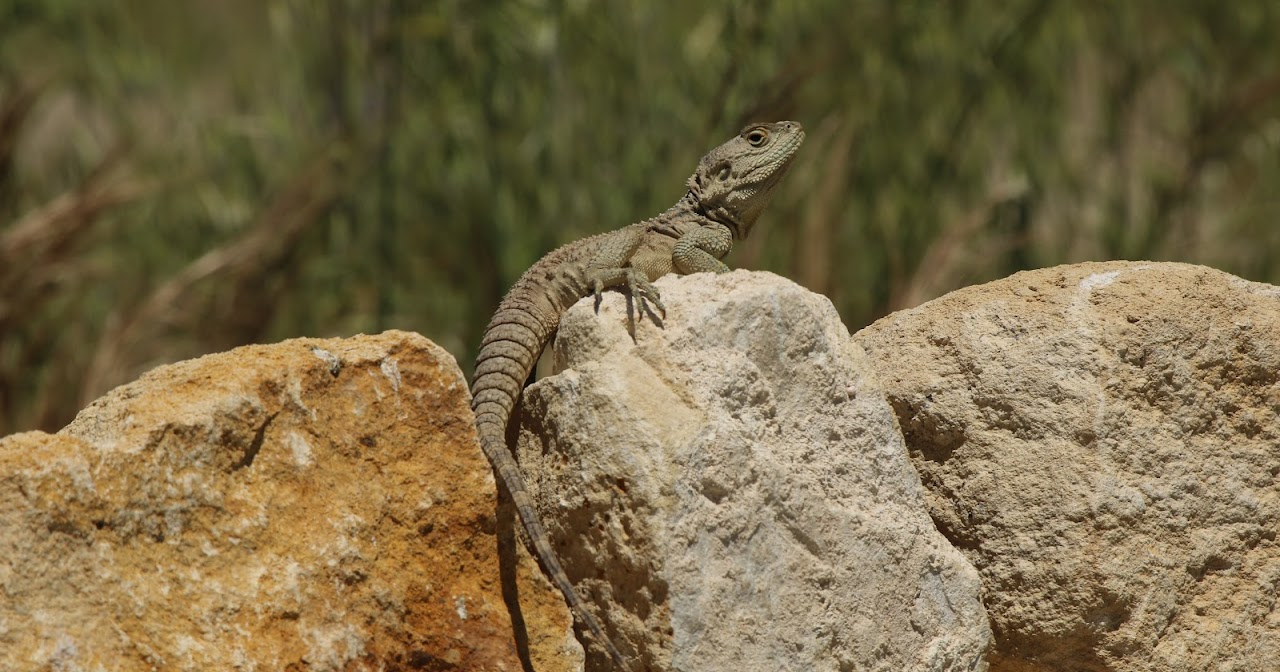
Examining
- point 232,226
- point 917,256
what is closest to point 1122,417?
point 917,256

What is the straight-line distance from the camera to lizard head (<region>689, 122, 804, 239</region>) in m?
4.74

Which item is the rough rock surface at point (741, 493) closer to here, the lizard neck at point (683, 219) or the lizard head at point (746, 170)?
the lizard neck at point (683, 219)

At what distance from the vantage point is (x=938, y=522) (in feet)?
11.8

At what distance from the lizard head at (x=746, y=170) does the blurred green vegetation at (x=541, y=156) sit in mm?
1201

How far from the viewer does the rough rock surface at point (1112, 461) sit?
135 inches

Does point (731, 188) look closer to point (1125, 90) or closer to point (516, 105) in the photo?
point (516, 105)

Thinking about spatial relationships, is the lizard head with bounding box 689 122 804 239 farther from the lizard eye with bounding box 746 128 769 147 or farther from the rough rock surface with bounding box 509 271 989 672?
the rough rock surface with bounding box 509 271 989 672

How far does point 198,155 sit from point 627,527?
5.79 meters

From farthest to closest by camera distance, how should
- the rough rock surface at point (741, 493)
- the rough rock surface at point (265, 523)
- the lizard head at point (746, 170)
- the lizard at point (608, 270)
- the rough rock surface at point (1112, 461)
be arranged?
1. the lizard head at point (746, 170)
2. the rough rock surface at point (1112, 461)
3. the lizard at point (608, 270)
4. the rough rock surface at point (741, 493)
5. the rough rock surface at point (265, 523)

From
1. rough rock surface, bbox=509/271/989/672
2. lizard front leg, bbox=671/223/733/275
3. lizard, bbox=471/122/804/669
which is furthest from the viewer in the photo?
lizard front leg, bbox=671/223/733/275

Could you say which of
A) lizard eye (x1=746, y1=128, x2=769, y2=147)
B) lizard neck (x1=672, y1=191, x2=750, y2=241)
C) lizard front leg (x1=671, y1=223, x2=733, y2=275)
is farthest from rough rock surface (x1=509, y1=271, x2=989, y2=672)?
lizard eye (x1=746, y1=128, x2=769, y2=147)

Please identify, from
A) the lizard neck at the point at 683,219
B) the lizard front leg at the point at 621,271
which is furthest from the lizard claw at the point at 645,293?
the lizard neck at the point at 683,219

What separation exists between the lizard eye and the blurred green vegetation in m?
1.20

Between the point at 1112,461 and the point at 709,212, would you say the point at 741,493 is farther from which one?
the point at 709,212
